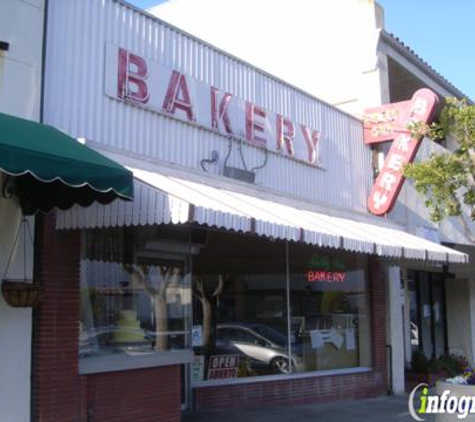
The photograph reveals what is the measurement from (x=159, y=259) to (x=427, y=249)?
4.97 meters

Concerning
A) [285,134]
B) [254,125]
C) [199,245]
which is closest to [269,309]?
[199,245]

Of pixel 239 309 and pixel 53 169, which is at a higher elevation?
pixel 53 169

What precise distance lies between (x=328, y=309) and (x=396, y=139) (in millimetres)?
3692

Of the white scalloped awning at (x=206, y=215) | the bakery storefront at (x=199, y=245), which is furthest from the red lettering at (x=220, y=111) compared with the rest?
the white scalloped awning at (x=206, y=215)

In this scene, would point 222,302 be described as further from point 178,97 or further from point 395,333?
point 395,333

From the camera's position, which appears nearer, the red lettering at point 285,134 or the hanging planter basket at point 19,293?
the hanging planter basket at point 19,293

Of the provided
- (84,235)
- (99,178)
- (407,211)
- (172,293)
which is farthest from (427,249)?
(99,178)

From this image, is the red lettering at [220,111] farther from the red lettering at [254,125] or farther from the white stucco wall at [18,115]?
the white stucco wall at [18,115]

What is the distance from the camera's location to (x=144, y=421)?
792 cm

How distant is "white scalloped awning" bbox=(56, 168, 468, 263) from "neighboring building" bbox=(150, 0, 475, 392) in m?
5.31

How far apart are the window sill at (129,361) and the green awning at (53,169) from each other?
6.07 feet

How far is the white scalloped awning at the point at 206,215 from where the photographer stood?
6711 millimetres

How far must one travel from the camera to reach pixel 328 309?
42.6 ft

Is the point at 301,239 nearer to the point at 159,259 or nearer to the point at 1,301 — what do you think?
the point at 159,259
